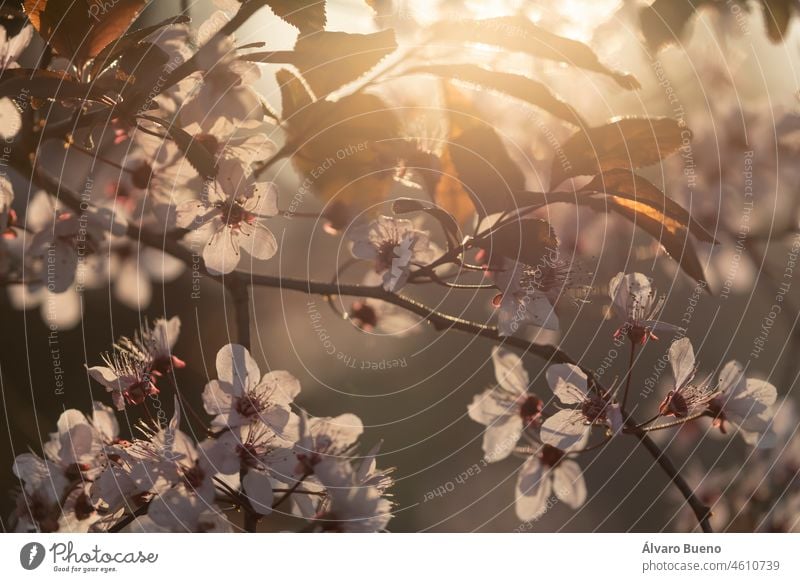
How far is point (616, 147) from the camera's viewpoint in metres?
0.59

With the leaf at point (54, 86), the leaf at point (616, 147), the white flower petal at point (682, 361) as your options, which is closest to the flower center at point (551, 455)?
the white flower petal at point (682, 361)

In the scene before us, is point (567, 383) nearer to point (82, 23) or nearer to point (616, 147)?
point (616, 147)

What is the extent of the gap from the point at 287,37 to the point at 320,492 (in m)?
0.37

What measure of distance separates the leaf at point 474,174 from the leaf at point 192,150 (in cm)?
19

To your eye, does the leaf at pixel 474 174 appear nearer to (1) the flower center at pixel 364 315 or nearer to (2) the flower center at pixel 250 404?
(1) the flower center at pixel 364 315

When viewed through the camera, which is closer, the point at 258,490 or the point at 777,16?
the point at 258,490

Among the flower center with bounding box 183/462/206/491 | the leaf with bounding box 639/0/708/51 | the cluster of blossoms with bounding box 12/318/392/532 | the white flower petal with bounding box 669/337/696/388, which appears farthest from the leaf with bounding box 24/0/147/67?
the white flower petal with bounding box 669/337/696/388

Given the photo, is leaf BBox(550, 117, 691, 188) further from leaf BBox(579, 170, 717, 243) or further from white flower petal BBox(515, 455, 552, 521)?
white flower petal BBox(515, 455, 552, 521)

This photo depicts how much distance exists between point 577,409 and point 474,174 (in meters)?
0.22

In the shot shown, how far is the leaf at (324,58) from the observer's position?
1.86 ft

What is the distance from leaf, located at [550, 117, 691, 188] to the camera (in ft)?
1.91

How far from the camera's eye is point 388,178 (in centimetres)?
58

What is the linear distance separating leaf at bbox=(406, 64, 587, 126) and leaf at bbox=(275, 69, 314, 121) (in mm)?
91

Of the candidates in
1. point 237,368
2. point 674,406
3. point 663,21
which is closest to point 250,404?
point 237,368
